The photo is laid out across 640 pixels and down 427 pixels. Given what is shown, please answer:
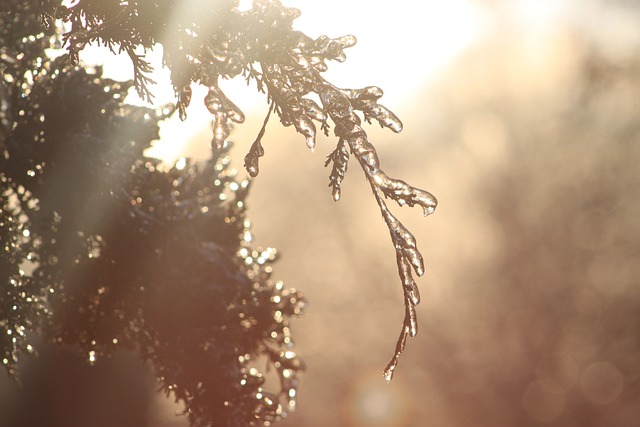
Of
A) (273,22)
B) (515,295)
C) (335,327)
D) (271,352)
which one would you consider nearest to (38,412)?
(271,352)

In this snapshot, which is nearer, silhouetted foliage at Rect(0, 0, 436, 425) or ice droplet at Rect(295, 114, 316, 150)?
ice droplet at Rect(295, 114, 316, 150)

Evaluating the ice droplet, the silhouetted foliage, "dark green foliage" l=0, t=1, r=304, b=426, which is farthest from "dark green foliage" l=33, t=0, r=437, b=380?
"dark green foliage" l=0, t=1, r=304, b=426

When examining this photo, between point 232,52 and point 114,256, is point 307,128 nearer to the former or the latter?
point 232,52

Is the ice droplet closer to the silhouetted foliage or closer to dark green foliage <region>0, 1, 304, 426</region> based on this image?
the silhouetted foliage

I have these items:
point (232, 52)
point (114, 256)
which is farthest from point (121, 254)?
point (232, 52)

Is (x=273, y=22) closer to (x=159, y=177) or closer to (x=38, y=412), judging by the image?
(x=159, y=177)

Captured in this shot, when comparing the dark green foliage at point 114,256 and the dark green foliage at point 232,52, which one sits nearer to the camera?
the dark green foliage at point 232,52

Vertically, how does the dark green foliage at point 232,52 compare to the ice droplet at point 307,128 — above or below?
above

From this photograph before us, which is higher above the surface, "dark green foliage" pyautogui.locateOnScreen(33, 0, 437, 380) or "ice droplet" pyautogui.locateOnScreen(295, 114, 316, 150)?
"dark green foliage" pyautogui.locateOnScreen(33, 0, 437, 380)

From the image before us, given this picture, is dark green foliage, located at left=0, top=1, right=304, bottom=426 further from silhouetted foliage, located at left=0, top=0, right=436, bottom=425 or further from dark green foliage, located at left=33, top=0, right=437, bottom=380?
dark green foliage, located at left=33, top=0, right=437, bottom=380

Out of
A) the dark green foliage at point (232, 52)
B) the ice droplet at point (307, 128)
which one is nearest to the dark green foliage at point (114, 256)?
the dark green foliage at point (232, 52)

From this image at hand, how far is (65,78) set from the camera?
7059 millimetres

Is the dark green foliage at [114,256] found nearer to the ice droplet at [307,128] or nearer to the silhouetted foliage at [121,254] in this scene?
the silhouetted foliage at [121,254]

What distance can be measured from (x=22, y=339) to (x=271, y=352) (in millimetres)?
2799
